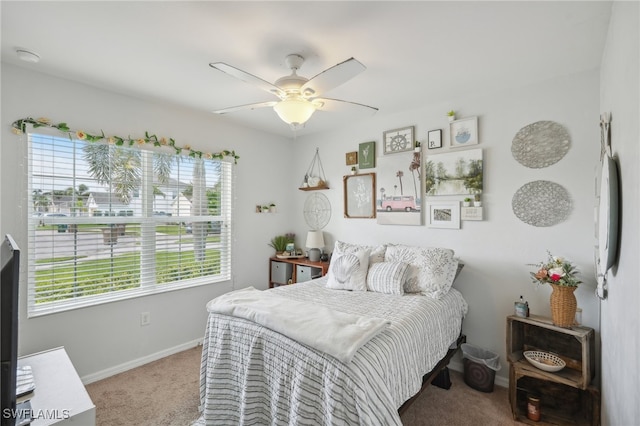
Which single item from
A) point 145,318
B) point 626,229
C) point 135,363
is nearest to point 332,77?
point 626,229

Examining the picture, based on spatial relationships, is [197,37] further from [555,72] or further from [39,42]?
[555,72]

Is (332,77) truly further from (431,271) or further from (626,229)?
(431,271)

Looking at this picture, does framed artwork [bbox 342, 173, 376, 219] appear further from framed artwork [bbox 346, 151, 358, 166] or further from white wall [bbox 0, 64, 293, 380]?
white wall [bbox 0, 64, 293, 380]

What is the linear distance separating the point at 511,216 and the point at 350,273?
1.45 meters

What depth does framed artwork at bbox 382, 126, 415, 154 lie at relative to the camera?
3.10m

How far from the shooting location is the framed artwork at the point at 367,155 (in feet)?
11.2

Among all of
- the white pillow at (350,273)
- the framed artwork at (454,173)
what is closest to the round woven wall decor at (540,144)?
the framed artwork at (454,173)

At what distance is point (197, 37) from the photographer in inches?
71.6

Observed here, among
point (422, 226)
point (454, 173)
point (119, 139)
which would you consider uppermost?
point (119, 139)

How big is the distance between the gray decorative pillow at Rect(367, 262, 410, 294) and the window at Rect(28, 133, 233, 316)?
5.95ft

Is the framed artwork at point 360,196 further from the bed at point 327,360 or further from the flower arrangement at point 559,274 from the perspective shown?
the flower arrangement at point 559,274

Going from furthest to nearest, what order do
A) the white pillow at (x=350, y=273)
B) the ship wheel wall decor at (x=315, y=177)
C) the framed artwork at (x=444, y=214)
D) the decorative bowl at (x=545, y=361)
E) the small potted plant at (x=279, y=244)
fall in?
the small potted plant at (x=279, y=244)
the ship wheel wall decor at (x=315, y=177)
the framed artwork at (x=444, y=214)
the white pillow at (x=350, y=273)
the decorative bowl at (x=545, y=361)

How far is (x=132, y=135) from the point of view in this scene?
9.18 ft

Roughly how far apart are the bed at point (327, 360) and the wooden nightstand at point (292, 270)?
1025 mm
